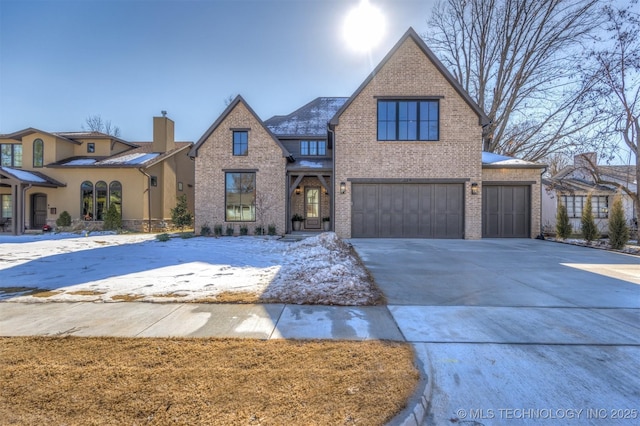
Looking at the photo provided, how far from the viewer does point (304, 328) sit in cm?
347

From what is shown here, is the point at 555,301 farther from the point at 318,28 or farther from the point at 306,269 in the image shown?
the point at 318,28

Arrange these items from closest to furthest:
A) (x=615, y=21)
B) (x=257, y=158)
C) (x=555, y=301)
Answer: (x=555, y=301) < (x=615, y=21) < (x=257, y=158)

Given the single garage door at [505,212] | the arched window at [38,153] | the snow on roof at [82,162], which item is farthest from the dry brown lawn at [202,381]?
the arched window at [38,153]

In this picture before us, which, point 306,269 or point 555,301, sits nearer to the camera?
point 555,301

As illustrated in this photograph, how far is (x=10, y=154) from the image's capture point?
60.2 ft

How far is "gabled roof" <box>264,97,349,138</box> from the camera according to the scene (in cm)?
1714

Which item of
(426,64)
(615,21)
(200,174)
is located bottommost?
→ (200,174)

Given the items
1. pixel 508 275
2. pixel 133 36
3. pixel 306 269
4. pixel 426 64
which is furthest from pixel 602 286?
pixel 133 36

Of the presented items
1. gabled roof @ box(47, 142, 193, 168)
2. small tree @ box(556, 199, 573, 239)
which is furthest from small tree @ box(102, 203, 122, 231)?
small tree @ box(556, 199, 573, 239)

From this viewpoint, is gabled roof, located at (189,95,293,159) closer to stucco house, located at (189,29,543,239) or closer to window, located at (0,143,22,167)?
stucco house, located at (189,29,543,239)

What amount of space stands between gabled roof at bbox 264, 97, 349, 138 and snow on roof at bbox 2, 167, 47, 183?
13169 millimetres

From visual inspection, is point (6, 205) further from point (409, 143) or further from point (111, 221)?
point (409, 143)

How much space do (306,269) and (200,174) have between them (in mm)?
10151

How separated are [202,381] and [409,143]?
12425 millimetres
